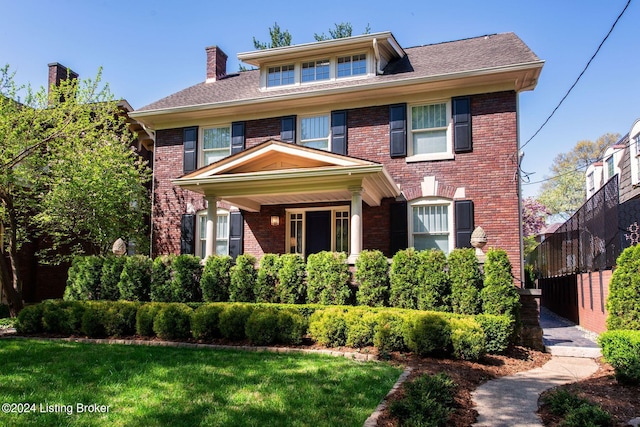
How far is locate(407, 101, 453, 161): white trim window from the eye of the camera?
489 inches

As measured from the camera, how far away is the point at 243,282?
1070 centimetres

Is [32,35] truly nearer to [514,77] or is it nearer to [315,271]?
[315,271]

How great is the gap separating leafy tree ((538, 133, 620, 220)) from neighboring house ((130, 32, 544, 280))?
29.1 meters

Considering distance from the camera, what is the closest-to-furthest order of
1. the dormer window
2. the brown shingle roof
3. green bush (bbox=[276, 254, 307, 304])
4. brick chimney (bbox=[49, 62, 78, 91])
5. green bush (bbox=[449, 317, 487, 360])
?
1. green bush (bbox=[449, 317, 487, 360])
2. green bush (bbox=[276, 254, 307, 304])
3. the brown shingle roof
4. the dormer window
5. brick chimney (bbox=[49, 62, 78, 91])

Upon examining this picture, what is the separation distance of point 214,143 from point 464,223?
7712 millimetres

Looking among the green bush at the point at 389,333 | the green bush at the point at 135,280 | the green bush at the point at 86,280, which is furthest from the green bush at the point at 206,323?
the green bush at the point at 86,280

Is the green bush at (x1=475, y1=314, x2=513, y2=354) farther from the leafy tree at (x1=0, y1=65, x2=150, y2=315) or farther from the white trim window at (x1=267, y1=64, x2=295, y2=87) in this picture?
the leafy tree at (x1=0, y1=65, x2=150, y2=315)

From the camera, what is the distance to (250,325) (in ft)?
26.9

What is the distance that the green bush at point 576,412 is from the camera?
13.8 ft

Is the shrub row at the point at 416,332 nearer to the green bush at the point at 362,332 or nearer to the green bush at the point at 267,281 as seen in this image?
the green bush at the point at 362,332

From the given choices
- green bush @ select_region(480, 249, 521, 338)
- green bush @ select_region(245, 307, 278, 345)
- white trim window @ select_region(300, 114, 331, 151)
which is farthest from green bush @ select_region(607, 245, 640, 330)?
white trim window @ select_region(300, 114, 331, 151)

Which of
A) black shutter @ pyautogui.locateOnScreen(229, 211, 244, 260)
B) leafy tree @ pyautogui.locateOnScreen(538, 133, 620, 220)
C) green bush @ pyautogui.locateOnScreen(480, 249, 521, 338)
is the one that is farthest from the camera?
leafy tree @ pyautogui.locateOnScreen(538, 133, 620, 220)

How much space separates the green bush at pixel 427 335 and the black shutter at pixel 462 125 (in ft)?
19.0

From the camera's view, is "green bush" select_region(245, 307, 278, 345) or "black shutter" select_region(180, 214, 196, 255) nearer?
"green bush" select_region(245, 307, 278, 345)
